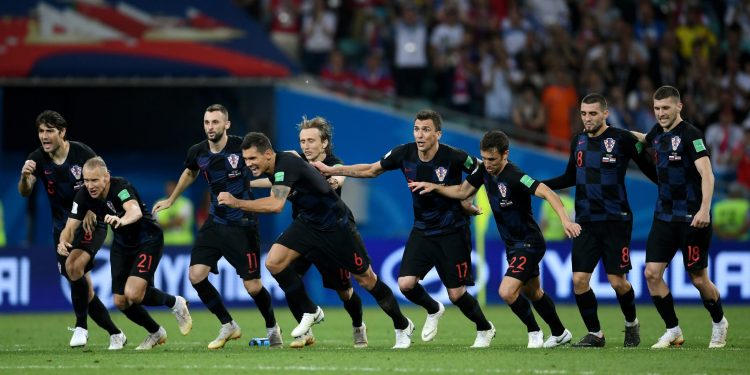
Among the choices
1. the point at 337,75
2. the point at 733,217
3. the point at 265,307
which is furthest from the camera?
the point at 337,75

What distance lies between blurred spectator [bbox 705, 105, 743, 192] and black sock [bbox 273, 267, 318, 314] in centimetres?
1170

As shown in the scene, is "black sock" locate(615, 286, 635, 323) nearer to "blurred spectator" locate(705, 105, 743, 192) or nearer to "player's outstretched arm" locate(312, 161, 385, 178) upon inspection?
"player's outstretched arm" locate(312, 161, 385, 178)

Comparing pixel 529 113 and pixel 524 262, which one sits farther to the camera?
pixel 529 113

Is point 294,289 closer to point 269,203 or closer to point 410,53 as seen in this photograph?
point 269,203

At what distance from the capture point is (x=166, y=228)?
22.2 m

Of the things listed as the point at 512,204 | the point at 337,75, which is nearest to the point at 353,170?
the point at 512,204

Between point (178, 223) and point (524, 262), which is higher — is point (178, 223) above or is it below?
below

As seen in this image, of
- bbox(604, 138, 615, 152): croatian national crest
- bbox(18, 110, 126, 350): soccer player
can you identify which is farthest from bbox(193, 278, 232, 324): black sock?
bbox(604, 138, 615, 152): croatian national crest

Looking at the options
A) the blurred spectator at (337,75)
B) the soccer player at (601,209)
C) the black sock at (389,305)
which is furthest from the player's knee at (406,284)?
the blurred spectator at (337,75)

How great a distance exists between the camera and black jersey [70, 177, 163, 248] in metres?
12.9

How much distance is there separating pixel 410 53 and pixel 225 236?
10.5 meters

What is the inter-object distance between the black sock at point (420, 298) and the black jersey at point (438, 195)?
0.57 metres

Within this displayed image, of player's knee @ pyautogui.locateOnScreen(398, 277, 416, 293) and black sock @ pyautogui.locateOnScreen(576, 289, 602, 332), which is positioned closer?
black sock @ pyautogui.locateOnScreen(576, 289, 602, 332)

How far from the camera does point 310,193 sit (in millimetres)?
12797
